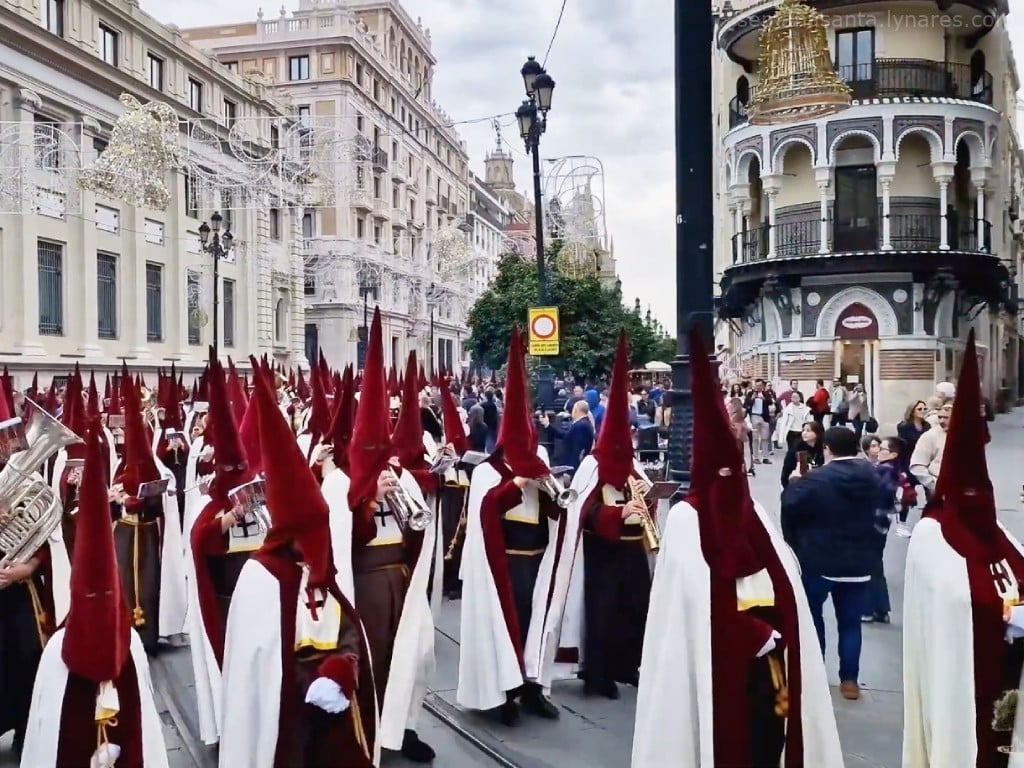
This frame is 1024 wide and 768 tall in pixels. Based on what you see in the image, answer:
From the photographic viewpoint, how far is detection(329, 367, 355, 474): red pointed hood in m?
5.78

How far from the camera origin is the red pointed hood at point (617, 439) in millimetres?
6219

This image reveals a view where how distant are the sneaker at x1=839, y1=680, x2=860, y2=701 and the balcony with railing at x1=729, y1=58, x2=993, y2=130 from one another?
2271 cm

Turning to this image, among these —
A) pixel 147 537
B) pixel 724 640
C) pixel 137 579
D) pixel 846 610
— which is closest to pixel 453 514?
pixel 147 537

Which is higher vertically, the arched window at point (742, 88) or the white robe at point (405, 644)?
the arched window at point (742, 88)

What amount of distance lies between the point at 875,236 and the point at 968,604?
79.2 feet

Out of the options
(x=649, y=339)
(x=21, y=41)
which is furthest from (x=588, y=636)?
(x=649, y=339)

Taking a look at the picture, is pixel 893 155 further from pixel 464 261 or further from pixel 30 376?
pixel 30 376

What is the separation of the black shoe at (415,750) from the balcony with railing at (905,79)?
80.1ft

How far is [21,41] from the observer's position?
78.2 ft

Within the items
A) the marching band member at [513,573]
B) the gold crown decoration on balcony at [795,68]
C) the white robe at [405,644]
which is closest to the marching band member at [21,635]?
the white robe at [405,644]

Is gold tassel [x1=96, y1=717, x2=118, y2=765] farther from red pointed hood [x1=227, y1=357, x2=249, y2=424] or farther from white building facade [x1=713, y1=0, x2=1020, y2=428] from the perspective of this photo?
white building facade [x1=713, y1=0, x2=1020, y2=428]

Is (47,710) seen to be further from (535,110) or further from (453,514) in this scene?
(535,110)

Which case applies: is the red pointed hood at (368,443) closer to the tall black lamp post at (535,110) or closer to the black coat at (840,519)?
the black coat at (840,519)

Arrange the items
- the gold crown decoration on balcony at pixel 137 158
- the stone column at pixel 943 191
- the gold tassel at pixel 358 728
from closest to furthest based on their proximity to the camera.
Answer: the gold tassel at pixel 358 728 < the gold crown decoration on balcony at pixel 137 158 < the stone column at pixel 943 191
